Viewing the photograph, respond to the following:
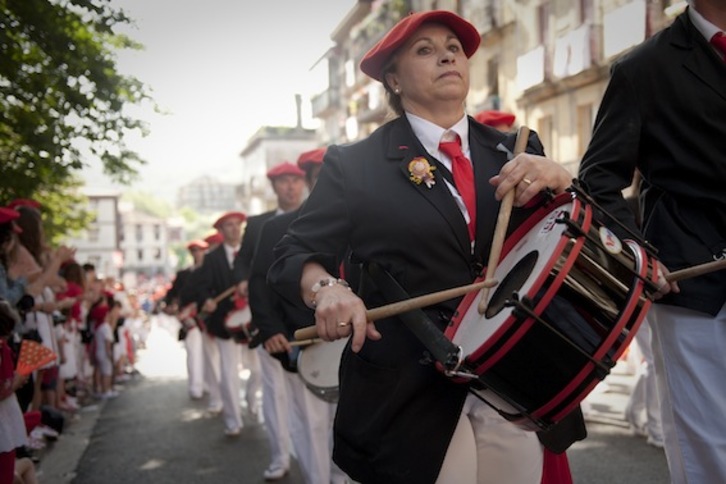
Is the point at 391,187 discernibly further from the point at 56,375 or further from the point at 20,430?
the point at 56,375

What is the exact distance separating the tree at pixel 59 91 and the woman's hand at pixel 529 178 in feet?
15.0

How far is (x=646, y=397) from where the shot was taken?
7492 mm

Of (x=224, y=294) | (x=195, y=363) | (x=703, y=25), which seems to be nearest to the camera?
(x=703, y=25)

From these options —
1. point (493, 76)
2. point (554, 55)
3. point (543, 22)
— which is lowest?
point (554, 55)

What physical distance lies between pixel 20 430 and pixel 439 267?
3552 millimetres

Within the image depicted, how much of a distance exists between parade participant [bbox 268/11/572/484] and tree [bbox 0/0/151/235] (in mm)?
4012

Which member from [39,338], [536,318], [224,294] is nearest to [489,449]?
[536,318]

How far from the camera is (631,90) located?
125 inches

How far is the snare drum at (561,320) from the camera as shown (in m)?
2.29

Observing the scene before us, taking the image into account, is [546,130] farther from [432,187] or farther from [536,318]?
[536,318]

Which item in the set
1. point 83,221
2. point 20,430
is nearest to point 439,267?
point 20,430

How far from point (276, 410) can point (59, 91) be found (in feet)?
12.6

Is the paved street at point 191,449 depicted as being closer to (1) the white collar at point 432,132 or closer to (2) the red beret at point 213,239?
(2) the red beret at point 213,239

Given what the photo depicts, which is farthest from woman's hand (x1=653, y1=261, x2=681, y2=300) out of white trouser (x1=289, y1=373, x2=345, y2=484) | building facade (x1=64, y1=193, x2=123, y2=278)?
building facade (x1=64, y1=193, x2=123, y2=278)
